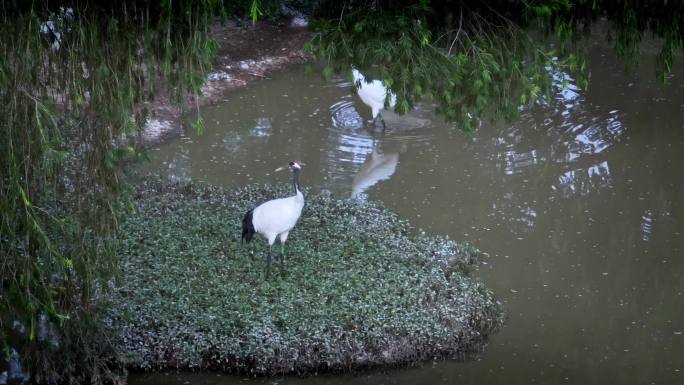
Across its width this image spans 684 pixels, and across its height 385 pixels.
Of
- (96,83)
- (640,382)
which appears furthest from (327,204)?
(96,83)

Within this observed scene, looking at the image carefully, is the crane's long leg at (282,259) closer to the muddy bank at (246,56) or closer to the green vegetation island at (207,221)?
the green vegetation island at (207,221)

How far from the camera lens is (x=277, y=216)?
27.2ft

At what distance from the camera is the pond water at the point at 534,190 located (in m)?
7.63

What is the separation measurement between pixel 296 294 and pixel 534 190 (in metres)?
3.74

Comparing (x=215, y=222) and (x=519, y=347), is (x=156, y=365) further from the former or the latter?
(x=519, y=347)

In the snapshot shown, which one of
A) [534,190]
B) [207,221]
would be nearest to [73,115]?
[207,221]

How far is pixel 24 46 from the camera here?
5.30 m

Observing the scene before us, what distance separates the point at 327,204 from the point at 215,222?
4.12ft

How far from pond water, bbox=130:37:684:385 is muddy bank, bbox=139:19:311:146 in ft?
1.09

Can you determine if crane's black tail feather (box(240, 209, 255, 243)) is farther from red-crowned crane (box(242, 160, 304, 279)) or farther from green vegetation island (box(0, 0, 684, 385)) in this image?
green vegetation island (box(0, 0, 684, 385))

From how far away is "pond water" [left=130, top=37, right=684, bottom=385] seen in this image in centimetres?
763

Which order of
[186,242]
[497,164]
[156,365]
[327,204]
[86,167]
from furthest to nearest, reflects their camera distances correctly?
[497,164], [327,204], [186,242], [156,365], [86,167]

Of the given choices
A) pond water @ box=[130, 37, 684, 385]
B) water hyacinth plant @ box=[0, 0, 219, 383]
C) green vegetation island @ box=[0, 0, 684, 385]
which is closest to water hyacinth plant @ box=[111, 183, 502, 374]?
green vegetation island @ box=[0, 0, 684, 385]

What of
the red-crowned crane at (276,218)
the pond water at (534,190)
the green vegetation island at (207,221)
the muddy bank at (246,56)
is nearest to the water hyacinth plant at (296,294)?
the green vegetation island at (207,221)
